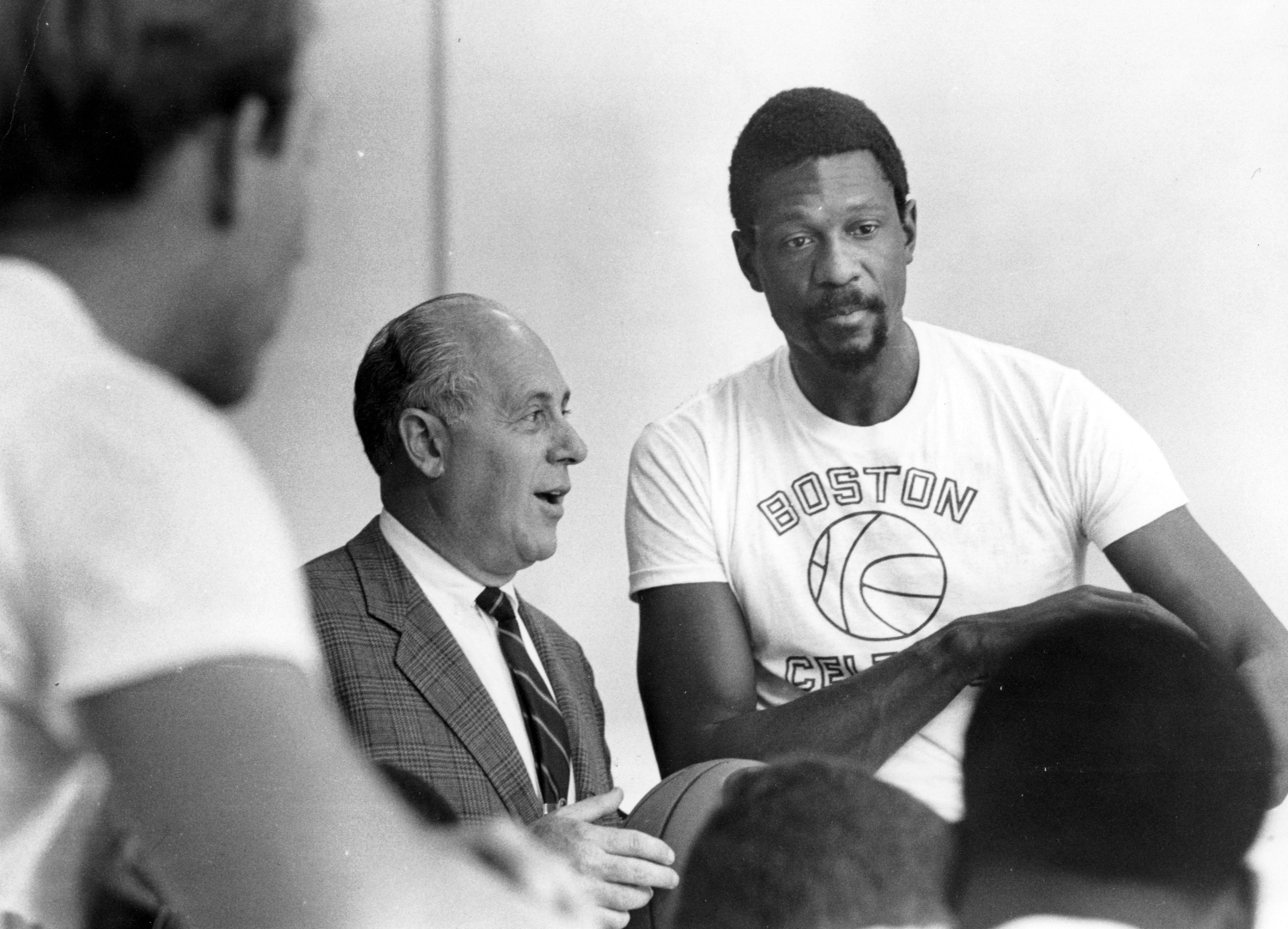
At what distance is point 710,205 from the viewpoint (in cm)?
216

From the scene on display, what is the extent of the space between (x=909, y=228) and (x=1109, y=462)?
1.45ft

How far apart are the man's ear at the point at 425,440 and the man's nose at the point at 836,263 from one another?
0.57 metres

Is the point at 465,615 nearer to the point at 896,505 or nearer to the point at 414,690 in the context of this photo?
the point at 414,690

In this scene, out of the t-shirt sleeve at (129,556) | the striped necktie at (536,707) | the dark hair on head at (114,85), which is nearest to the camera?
the t-shirt sleeve at (129,556)

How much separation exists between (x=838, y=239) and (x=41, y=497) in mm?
1168

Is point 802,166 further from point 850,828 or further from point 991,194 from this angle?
point 850,828

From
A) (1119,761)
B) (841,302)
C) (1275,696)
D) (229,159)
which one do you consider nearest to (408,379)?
(229,159)

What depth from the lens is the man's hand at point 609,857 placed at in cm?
197

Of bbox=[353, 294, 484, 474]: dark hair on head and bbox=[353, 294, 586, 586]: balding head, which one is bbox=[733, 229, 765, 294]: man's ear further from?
bbox=[353, 294, 484, 474]: dark hair on head

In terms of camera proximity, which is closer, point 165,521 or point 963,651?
point 165,521

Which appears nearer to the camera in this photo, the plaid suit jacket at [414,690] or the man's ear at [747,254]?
the plaid suit jacket at [414,690]

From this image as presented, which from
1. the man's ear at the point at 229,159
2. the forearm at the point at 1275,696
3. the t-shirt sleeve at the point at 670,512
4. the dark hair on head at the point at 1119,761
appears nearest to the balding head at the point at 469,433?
the t-shirt sleeve at the point at 670,512

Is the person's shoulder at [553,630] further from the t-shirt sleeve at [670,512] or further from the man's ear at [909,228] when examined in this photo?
the man's ear at [909,228]

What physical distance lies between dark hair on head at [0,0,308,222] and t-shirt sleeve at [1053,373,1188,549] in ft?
3.89
